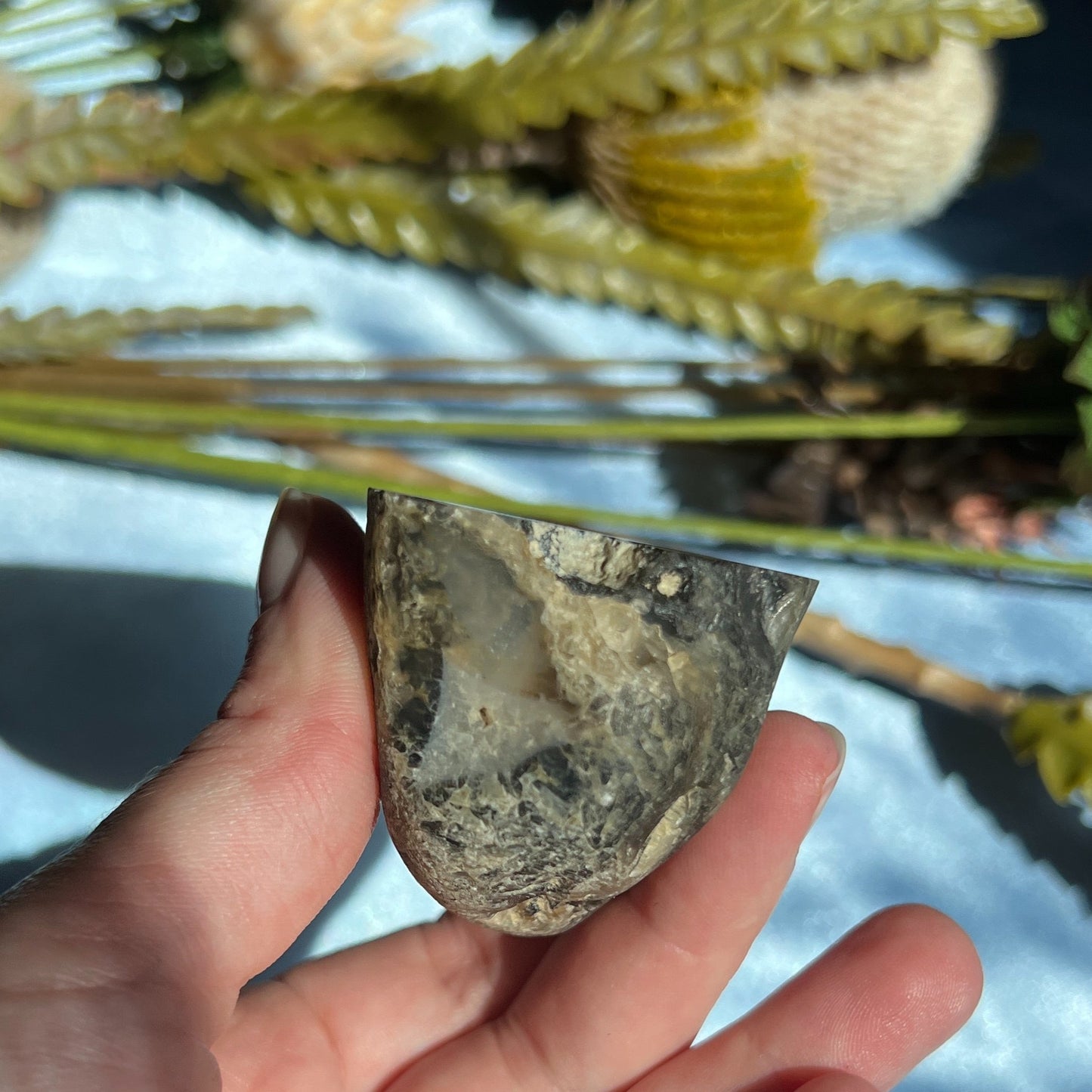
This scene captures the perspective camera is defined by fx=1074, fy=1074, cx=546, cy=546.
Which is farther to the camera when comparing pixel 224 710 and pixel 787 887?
pixel 787 887

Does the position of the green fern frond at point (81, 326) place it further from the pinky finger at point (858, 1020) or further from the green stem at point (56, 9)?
the pinky finger at point (858, 1020)

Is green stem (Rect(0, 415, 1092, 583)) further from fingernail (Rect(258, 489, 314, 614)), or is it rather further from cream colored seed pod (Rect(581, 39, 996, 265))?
cream colored seed pod (Rect(581, 39, 996, 265))

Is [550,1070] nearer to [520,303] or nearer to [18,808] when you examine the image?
[18,808]

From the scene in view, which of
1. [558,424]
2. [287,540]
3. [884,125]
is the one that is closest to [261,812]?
[287,540]

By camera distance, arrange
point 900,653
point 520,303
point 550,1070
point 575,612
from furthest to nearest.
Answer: point 520,303, point 900,653, point 550,1070, point 575,612

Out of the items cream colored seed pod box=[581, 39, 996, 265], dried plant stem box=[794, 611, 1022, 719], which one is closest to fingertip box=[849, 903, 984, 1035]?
dried plant stem box=[794, 611, 1022, 719]

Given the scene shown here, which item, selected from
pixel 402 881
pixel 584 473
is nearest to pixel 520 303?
pixel 584 473
